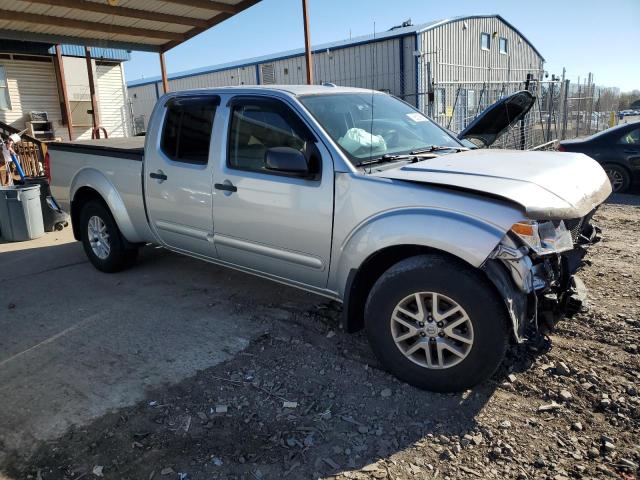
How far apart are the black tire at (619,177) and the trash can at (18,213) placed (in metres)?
9.93

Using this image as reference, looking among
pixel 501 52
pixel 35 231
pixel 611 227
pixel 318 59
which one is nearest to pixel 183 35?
pixel 35 231

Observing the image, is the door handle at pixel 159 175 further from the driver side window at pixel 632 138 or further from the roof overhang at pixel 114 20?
the driver side window at pixel 632 138

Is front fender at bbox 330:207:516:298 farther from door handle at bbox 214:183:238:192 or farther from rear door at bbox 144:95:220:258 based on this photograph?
rear door at bbox 144:95:220:258

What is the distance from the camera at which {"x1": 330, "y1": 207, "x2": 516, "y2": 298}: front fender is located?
279 cm

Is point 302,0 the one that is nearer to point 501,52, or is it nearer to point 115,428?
point 115,428

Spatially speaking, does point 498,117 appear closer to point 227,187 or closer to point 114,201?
point 227,187

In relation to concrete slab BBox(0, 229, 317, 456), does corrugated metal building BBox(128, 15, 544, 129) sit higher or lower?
higher

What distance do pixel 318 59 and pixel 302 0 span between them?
13990mm

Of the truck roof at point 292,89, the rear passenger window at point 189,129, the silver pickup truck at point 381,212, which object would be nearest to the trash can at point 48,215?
the silver pickup truck at point 381,212

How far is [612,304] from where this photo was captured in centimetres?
426

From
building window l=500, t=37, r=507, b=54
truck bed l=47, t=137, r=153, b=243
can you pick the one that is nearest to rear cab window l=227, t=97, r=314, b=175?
truck bed l=47, t=137, r=153, b=243

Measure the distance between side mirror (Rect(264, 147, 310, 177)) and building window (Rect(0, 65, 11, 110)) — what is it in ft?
52.1

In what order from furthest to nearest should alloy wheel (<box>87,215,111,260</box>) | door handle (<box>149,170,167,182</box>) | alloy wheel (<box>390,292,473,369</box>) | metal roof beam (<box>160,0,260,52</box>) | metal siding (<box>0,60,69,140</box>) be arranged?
1. metal siding (<box>0,60,69,140</box>)
2. metal roof beam (<box>160,0,260,52</box>)
3. alloy wheel (<box>87,215,111,260</box>)
4. door handle (<box>149,170,167,182</box>)
5. alloy wheel (<box>390,292,473,369</box>)

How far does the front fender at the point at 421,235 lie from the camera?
279 centimetres
